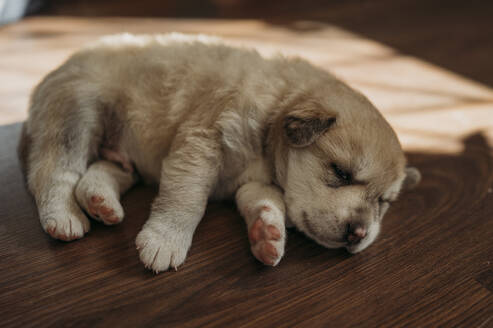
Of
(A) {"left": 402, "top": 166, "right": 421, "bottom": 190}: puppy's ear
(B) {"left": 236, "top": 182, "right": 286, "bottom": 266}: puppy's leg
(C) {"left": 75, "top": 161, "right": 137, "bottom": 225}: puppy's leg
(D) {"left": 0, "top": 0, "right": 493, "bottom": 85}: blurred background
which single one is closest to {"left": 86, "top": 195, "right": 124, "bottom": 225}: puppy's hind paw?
(C) {"left": 75, "top": 161, "right": 137, "bottom": 225}: puppy's leg

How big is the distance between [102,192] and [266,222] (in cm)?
82

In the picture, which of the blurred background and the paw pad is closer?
the paw pad

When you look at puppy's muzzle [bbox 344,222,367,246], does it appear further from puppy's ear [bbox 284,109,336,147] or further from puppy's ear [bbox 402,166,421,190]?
puppy's ear [bbox 402,166,421,190]

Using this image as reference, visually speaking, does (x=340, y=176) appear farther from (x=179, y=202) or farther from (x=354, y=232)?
(x=179, y=202)

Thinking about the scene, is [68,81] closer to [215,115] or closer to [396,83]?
[215,115]

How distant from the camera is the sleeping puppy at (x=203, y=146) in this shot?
2033 millimetres

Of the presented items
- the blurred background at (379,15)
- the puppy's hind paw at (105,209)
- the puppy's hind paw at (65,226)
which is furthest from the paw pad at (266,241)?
the blurred background at (379,15)

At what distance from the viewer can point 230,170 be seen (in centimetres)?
231

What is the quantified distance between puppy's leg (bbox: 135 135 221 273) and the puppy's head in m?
0.40

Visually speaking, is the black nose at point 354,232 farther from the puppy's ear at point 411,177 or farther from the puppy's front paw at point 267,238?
the puppy's ear at point 411,177

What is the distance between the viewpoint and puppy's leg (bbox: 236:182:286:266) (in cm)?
197

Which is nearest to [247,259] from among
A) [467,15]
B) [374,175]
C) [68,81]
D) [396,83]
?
[374,175]

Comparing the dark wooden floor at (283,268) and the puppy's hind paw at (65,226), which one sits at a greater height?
the puppy's hind paw at (65,226)

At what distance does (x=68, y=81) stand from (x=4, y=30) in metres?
3.23
